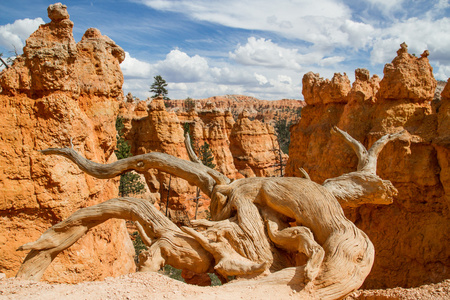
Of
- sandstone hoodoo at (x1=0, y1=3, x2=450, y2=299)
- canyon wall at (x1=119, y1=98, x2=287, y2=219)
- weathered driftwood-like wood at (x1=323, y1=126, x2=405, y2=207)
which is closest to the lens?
sandstone hoodoo at (x1=0, y1=3, x2=450, y2=299)

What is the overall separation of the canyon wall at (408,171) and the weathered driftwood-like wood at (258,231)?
418 cm

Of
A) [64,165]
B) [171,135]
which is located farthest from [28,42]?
[171,135]

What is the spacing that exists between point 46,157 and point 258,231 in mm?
4510

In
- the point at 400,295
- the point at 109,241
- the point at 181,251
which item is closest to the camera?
the point at 181,251

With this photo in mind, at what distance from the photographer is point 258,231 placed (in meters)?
3.83

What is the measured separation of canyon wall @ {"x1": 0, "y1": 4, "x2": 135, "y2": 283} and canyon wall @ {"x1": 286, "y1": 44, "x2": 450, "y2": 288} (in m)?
6.86

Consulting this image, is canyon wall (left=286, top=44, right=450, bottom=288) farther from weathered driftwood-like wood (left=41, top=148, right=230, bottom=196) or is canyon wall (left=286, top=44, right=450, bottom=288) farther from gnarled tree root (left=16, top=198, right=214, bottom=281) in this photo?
gnarled tree root (left=16, top=198, right=214, bottom=281)

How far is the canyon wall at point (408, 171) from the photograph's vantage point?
7.68m

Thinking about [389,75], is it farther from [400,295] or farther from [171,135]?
[171,135]

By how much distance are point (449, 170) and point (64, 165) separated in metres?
8.43

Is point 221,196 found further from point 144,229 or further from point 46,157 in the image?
point 46,157

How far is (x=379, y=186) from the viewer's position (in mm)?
4461

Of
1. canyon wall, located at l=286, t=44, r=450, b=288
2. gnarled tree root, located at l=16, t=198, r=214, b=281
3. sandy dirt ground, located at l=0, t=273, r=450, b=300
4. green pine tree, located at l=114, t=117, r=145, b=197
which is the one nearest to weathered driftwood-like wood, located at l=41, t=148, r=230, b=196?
gnarled tree root, located at l=16, t=198, r=214, b=281

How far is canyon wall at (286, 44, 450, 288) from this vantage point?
768cm
